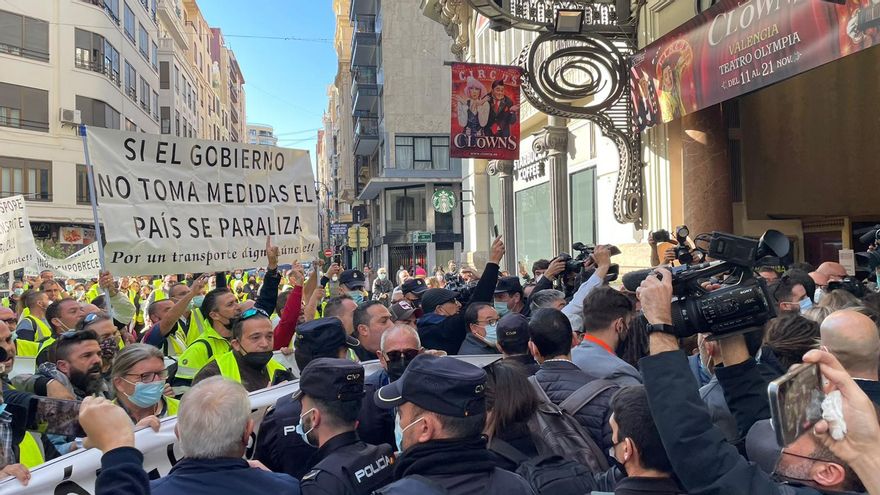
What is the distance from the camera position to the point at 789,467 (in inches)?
75.9

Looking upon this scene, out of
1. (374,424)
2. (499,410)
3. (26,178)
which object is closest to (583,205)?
(374,424)

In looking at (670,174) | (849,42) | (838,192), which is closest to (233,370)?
(849,42)

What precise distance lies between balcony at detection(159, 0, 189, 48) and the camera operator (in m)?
54.1

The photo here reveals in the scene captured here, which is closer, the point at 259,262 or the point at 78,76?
the point at 259,262

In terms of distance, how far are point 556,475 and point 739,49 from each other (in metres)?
6.76

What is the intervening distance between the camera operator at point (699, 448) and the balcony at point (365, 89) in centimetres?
4092

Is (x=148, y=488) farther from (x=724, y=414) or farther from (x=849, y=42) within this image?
(x=849, y=42)

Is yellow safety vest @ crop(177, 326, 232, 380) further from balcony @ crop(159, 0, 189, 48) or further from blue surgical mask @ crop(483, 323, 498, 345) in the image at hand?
balcony @ crop(159, 0, 189, 48)

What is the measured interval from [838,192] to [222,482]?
39.5 ft

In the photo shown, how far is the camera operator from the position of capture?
1882mm

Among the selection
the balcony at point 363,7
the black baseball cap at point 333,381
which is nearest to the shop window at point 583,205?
the black baseball cap at point 333,381

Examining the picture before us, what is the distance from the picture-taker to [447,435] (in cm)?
230

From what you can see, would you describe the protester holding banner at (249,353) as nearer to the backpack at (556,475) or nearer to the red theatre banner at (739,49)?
the backpack at (556,475)

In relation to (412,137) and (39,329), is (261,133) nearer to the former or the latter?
(412,137)
